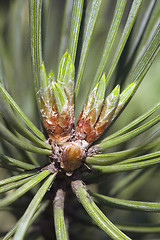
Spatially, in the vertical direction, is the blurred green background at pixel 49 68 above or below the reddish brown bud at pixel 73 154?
above

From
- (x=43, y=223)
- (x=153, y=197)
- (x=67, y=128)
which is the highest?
(x=67, y=128)

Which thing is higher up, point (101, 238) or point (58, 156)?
point (58, 156)

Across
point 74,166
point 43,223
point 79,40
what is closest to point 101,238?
point 43,223

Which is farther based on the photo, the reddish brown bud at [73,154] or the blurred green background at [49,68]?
the blurred green background at [49,68]

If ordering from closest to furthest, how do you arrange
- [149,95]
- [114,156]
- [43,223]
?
[114,156], [43,223], [149,95]

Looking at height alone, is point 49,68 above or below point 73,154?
above

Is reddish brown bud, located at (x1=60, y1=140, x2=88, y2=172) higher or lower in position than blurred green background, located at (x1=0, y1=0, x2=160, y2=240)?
lower

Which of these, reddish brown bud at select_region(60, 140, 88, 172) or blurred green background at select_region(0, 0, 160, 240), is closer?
reddish brown bud at select_region(60, 140, 88, 172)

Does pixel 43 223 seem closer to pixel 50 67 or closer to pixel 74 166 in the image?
pixel 74 166

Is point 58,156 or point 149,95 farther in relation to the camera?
point 149,95

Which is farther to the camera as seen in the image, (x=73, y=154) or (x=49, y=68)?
(x=49, y=68)

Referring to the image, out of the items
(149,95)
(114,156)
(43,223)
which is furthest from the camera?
(149,95)
